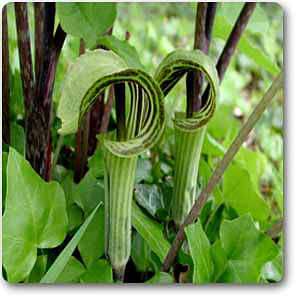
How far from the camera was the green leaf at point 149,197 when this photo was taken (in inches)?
32.1

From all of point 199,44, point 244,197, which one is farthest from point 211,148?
point 199,44

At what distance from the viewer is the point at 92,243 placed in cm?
79

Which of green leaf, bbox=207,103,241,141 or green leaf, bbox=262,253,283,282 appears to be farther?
green leaf, bbox=207,103,241,141

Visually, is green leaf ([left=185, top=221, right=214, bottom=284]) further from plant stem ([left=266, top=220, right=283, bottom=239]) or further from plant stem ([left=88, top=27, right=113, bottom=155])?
plant stem ([left=88, top=27, right=113, bottom=155])

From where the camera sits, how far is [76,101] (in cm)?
67

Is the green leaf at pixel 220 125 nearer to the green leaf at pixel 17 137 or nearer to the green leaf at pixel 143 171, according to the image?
the green leaf at pixel 143 171

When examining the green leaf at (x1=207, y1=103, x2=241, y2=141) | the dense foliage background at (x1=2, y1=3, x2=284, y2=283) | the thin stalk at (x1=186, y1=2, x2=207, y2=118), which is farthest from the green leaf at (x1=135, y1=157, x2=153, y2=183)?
the green leaf at (x1=207, y1=103, x2=241, y2=141)

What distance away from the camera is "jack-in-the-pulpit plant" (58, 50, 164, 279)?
2.19 feet

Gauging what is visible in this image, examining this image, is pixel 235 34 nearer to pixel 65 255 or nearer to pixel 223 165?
pixel 223 165

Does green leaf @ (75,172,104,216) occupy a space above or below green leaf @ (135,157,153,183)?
below

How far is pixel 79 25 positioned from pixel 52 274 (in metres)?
0.25

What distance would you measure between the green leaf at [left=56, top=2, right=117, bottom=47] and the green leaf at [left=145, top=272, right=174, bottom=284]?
0.25 m

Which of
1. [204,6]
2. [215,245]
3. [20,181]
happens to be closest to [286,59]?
[204,6]

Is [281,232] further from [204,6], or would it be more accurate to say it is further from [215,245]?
[204,6]
